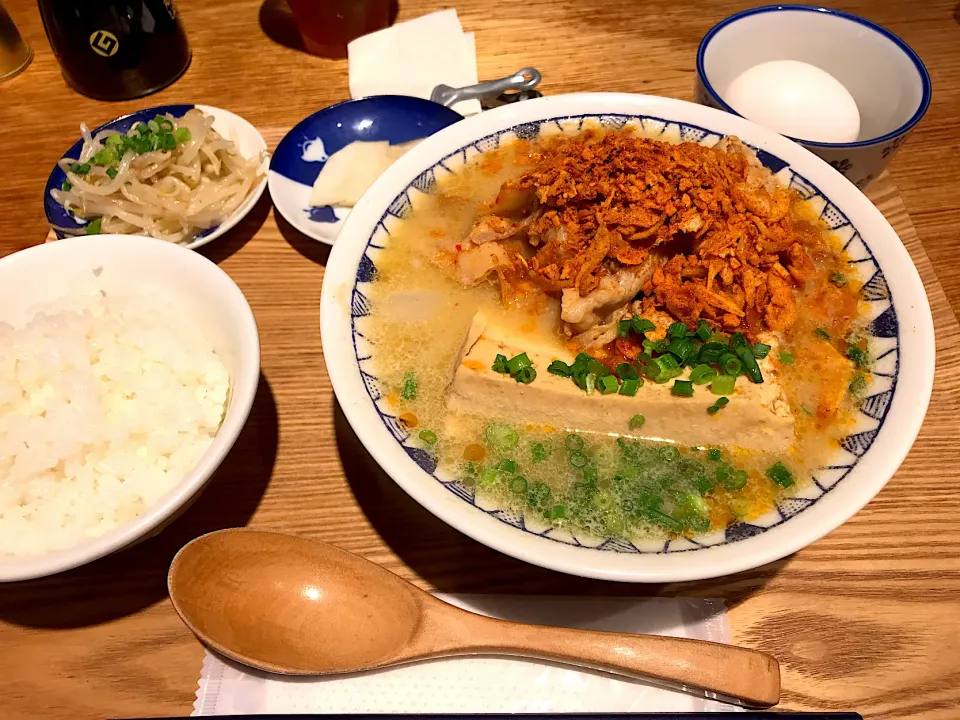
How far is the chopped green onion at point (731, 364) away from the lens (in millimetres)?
1294

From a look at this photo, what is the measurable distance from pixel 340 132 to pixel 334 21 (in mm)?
562

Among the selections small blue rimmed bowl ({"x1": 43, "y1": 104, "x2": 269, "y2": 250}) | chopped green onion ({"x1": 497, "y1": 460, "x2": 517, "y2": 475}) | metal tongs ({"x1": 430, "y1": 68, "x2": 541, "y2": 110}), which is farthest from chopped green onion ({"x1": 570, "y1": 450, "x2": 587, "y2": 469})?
metal tongs ({"x1": 430, "y1": 68, "x2": 541, "y2": 110})

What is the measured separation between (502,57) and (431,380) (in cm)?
170

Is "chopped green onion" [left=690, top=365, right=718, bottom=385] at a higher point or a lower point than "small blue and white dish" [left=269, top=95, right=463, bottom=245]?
lower

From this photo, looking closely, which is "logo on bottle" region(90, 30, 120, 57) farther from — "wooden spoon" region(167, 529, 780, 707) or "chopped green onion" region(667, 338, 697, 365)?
"chopped green onion" region(667, 338, 697, 365)

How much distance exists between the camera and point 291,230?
201cm

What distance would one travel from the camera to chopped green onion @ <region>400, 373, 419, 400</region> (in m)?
1.36

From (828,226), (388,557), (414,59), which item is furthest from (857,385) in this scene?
(414,59)

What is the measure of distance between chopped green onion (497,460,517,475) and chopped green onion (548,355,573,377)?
0.68 ft

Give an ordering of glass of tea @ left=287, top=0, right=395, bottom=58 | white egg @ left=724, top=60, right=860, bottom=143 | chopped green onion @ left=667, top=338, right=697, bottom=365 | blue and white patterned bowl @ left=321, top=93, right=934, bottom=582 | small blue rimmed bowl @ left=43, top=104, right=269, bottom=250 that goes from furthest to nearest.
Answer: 1. glass of tea @ left=287, top=0, right=395, bottom=58
2. small blue rimmed bowl @ left=43, top=104, right=269, bottom=250
3. white egg @ left=724, top=60, right=860, bottom=143
4. chopped green onion @ left=667, top=338, right=697, bottom=365
5. blue and white patterned bowl @ left=321, top=93, right=934, bottom=582

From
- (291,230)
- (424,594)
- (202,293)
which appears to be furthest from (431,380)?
(291,230)

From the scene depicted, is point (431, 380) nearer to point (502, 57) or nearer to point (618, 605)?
point (618, 605)

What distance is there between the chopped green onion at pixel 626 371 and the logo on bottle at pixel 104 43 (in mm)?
2182

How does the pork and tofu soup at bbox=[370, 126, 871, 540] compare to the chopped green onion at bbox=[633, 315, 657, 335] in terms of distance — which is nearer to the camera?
the pork and tofu soup at bbox=[370, 126, 871, 540]
